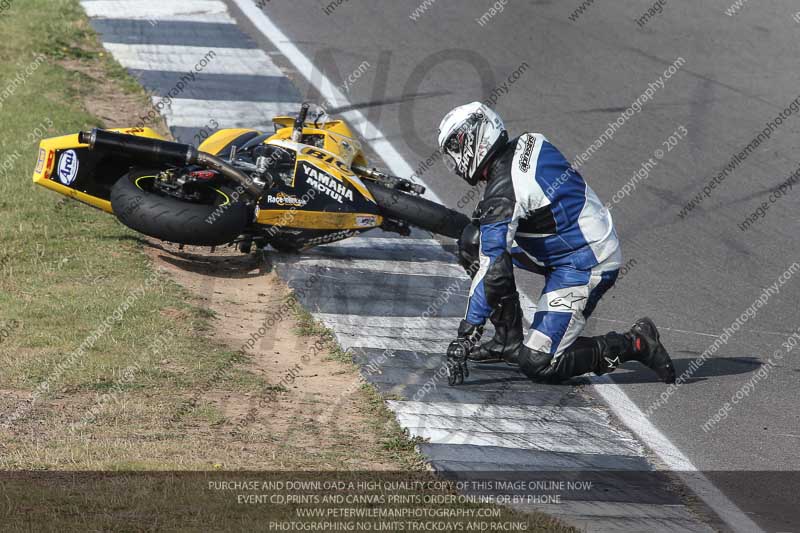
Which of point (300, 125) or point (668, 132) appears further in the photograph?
point (668, 132)

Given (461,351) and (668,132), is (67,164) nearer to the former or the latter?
(461,351)

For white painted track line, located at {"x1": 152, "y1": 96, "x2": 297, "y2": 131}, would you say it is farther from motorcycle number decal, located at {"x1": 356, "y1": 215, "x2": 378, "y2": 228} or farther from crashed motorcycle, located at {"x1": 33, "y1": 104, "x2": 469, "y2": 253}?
motorcycle number decal, located at {"x1": 356, "y1": 215, "x2": 378, "y2": 228}

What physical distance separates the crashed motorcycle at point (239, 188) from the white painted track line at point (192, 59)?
462 centimetres

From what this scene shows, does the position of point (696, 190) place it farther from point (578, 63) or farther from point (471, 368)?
point (471, 368)

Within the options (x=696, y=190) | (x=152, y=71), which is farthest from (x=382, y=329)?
(x=152, y=71)

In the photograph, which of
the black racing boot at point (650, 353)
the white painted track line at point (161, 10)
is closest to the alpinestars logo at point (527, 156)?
the black racing boot at point (650, 353)

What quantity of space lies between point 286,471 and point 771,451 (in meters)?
2.94

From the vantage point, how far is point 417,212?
8516mm

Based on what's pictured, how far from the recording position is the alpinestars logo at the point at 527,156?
22.4 ft

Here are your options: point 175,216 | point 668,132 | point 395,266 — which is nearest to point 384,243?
point 395,266

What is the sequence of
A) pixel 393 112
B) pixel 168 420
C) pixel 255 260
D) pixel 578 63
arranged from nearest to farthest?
pixel 168 420
pixel 255 260
pixel 393 112
pixel 578 63

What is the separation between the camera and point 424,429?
20.4 ft

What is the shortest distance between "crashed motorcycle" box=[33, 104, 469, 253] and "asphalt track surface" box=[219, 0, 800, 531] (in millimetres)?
1860

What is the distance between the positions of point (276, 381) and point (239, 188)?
190 centimetres
